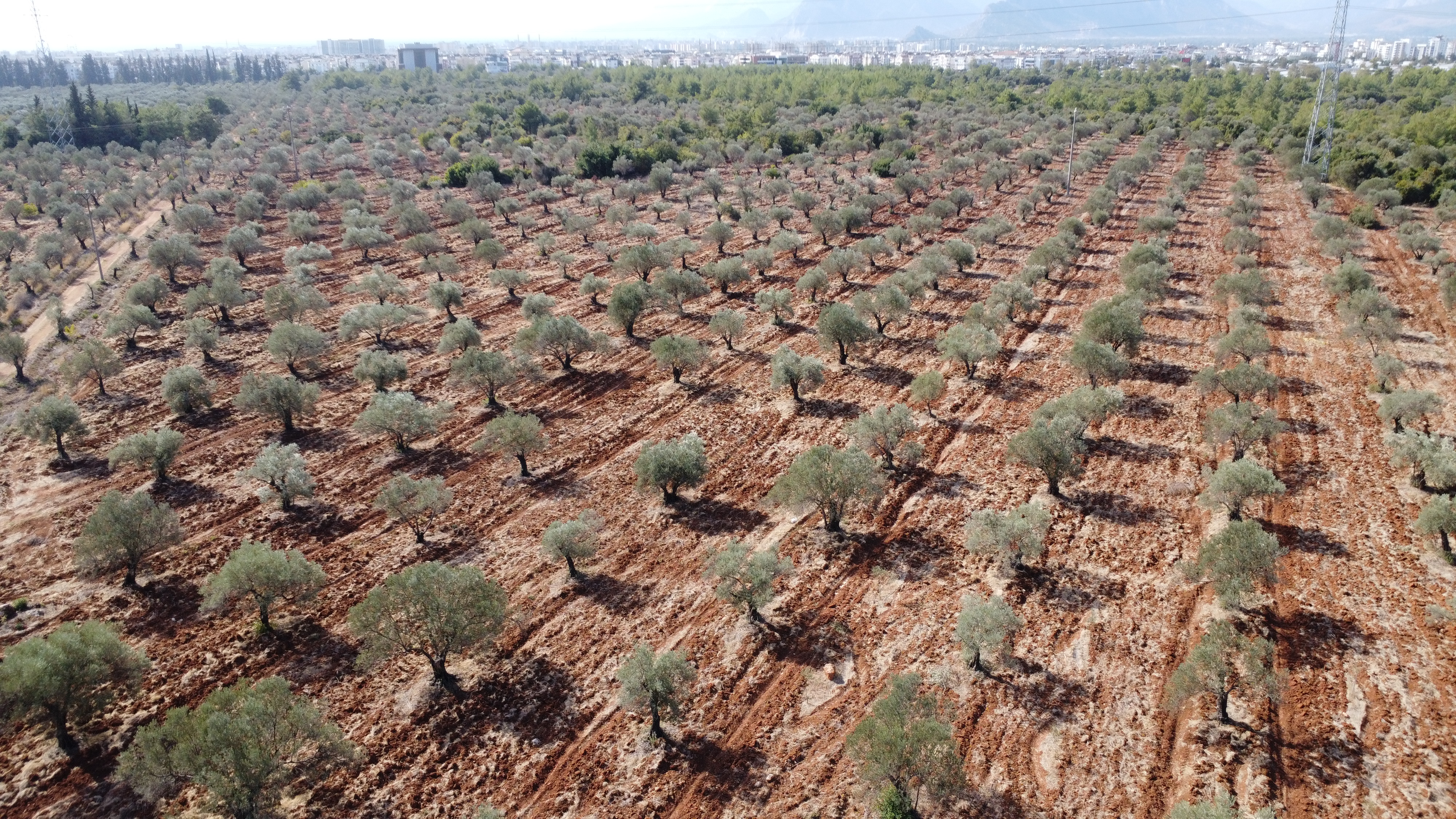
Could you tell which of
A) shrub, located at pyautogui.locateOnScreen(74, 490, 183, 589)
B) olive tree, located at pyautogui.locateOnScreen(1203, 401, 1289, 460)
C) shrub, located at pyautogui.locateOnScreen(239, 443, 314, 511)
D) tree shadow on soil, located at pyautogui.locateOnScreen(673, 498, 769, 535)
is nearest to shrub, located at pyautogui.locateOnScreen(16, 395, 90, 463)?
shrub, located at pyautogui.locateOnScreen(74, 490, 183, 589)

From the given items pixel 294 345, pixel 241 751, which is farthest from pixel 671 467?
pixel 294 345

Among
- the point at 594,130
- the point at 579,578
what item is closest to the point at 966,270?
the point at 579,578

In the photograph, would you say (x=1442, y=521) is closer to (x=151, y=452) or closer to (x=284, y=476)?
(x=284, y=476)

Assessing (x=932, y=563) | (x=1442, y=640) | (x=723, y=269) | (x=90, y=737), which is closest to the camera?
(x=90, y=737)

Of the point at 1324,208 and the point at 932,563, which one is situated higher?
the point at 1324,208

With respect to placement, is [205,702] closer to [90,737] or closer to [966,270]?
[90,737]

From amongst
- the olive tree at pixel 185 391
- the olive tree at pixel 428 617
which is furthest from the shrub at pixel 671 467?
the olive tree at pixel 185 391

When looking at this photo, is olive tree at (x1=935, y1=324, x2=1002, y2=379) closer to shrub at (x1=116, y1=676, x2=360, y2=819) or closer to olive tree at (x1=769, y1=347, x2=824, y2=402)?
olive tree at (x1=769, y1=347, x2=824, y2=402)
